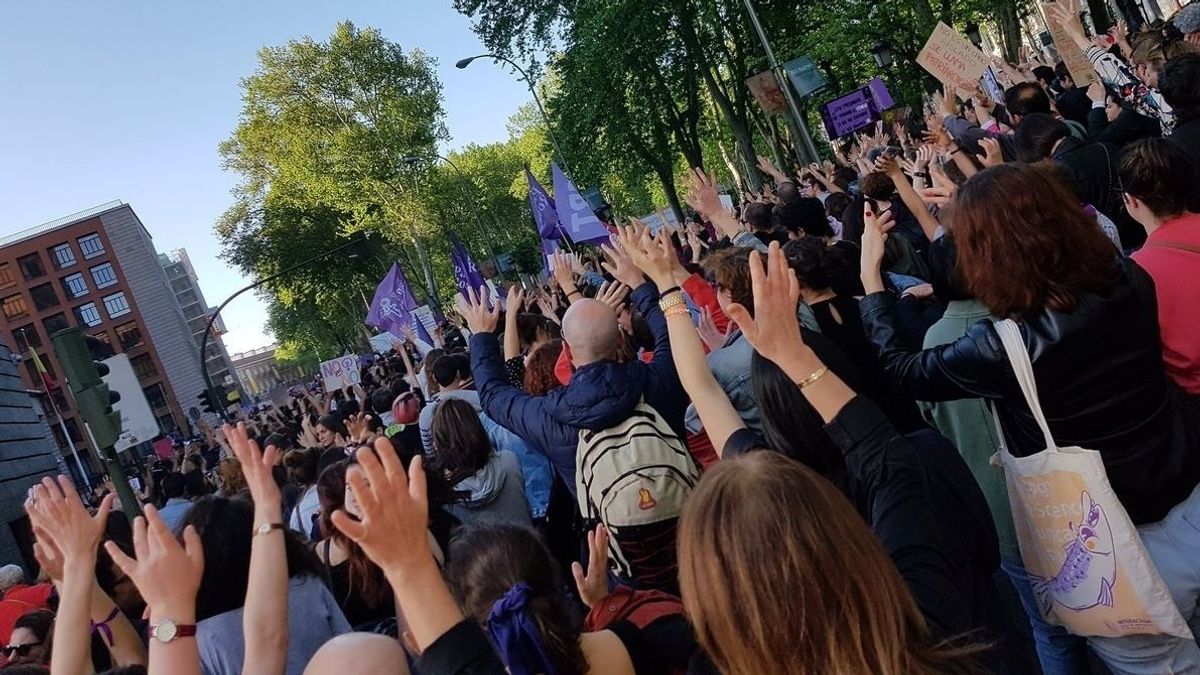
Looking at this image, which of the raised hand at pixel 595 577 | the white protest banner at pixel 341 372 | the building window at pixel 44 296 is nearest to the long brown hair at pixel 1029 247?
the raised hand at pixel 595 577

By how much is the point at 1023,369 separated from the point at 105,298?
84.8m

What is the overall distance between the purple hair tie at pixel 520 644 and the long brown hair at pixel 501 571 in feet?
0.34

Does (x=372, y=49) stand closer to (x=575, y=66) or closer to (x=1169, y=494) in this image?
(x=575, y=66)

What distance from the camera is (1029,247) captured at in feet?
7.10

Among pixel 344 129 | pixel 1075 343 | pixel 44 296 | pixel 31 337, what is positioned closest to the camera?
pixel 1075 343

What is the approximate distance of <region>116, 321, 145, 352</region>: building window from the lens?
74500 mm

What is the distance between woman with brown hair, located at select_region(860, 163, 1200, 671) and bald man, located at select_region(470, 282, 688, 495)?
107 centimetres

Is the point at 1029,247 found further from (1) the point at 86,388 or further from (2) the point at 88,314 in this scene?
(2) the point at 88,314

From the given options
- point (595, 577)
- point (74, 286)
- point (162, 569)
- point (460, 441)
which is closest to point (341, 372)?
point (460, 441)

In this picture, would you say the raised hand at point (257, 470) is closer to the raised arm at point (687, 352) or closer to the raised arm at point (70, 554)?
the raised arm at point (70, 554)

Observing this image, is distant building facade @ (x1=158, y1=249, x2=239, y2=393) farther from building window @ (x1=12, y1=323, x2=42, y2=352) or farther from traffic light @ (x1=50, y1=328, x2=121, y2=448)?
traffic light @ (x1=50, y1=328, x2=121, y2=448)

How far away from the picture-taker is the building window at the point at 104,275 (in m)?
73.3

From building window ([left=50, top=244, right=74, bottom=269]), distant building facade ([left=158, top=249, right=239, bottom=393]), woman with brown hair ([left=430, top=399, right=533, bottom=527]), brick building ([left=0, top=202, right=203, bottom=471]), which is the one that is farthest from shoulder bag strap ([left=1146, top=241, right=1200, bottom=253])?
distant building facade ([left=158, top=249, right=239, bottom=393])

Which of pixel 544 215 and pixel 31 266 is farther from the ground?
pixel 31 266
